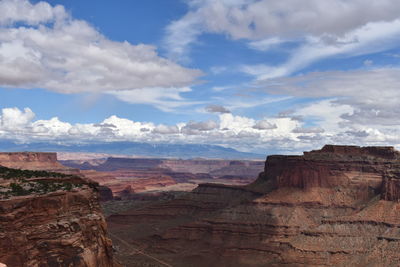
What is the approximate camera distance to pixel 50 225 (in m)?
38.9

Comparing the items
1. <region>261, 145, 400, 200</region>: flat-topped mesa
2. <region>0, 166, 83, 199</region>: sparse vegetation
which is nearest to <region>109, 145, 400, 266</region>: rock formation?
<region>261, 145, 400, 200</region>: flat-topped mesa

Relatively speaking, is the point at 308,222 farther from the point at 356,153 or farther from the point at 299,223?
the point at 356,153

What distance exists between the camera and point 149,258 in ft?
378

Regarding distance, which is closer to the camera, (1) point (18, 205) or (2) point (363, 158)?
(1) point (18, 205)

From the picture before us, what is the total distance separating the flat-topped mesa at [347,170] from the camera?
11619 centimetres

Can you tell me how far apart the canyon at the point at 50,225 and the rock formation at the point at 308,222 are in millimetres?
69959

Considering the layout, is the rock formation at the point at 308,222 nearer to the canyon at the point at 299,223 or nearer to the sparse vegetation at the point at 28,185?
the canyon at the point at 299,223

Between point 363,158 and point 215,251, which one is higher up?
point 363,158

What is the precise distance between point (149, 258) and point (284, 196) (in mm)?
40535

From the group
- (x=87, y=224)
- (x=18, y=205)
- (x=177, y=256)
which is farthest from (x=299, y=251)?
(x=18, y=205)

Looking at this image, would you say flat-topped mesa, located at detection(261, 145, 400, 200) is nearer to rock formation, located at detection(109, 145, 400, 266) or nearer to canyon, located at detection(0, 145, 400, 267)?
rock formation, located at detection(109, 145, 400, 266)

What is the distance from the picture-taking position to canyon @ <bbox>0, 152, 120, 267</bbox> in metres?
35.9

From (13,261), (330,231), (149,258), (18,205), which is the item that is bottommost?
(149,258)

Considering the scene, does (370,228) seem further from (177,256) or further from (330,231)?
(177,256)
